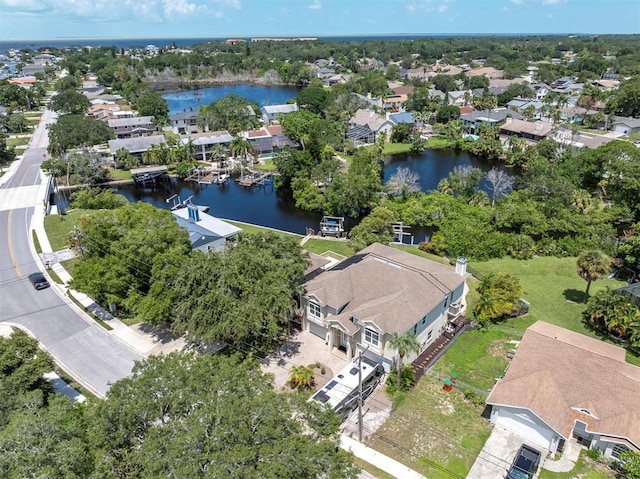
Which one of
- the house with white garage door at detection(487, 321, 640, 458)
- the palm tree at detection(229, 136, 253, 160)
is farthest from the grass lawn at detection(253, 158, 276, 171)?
the house with white garage door at detection(487, 321, 640, 458)

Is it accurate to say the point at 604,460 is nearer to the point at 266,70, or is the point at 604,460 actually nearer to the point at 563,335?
the point at 563,335

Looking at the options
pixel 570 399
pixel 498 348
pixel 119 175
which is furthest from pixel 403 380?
pixel 119 175

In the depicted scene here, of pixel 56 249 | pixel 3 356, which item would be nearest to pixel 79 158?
pixel 56 249

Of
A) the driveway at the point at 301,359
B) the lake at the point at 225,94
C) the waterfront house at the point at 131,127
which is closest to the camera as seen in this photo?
the driveway at the point at 301,359

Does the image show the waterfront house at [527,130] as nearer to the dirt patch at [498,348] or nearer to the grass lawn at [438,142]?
the grass lawn at [438,142]

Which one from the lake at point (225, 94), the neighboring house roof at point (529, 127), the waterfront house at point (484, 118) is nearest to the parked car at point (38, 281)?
the neighboring house roof at point (529, 127)

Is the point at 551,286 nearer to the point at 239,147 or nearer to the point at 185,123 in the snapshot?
the point at 239,147
